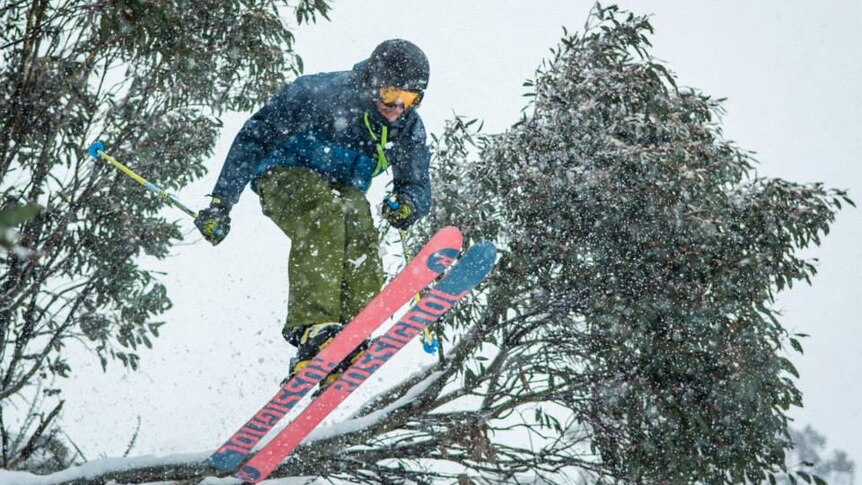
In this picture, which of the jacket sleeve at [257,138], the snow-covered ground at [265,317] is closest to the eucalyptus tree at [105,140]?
the snow-covered ground at [265,317]

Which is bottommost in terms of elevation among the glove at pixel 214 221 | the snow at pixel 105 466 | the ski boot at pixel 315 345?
the snow at pixel 105 466

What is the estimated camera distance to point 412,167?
4.83 meters

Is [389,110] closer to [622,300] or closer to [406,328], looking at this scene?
[406,328]

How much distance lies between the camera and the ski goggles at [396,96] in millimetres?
4430

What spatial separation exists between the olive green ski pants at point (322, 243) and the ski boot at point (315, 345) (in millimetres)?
35

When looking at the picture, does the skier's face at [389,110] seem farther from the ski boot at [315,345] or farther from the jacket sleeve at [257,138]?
the ski boot at [315,345]

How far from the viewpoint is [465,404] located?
613 cm

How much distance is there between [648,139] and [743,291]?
114cm

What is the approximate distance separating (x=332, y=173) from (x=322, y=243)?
18.1 inches

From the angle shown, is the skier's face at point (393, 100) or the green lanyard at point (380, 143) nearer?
the skier's face at point (393, 100)

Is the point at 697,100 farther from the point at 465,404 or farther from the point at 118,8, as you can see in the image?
the point at 118,8

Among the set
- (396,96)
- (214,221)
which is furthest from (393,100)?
(214,221)

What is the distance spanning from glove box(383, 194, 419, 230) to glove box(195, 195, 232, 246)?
793 millimetres

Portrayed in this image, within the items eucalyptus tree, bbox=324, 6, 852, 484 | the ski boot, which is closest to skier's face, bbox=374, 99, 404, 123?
the ski boot
